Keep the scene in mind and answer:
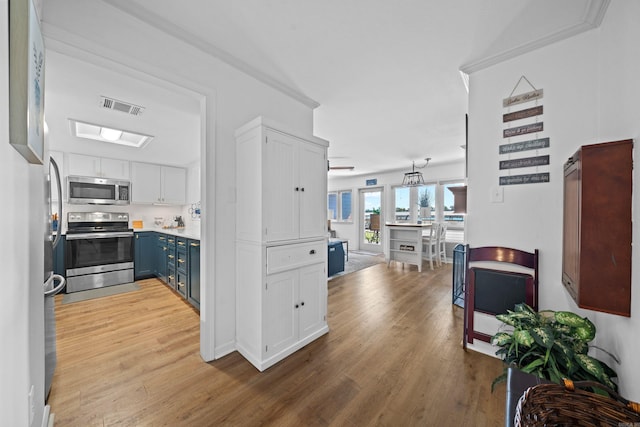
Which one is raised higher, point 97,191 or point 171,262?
point 97,191

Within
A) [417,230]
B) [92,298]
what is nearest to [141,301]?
[92,298]

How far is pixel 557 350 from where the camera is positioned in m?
1.32

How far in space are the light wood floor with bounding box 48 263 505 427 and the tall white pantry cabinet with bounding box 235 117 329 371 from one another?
0.24 meters

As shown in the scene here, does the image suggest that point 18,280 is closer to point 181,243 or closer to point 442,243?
point 181,243

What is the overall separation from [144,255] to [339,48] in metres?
4.64

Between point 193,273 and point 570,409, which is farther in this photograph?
point 193,273

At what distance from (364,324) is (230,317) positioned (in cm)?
141

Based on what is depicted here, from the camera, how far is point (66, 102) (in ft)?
8.14

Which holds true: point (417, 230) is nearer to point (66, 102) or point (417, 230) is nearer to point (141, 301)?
point (141, 301)

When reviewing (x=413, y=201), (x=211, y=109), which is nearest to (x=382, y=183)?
(x=413, y=201)

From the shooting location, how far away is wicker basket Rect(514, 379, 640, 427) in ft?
2.53

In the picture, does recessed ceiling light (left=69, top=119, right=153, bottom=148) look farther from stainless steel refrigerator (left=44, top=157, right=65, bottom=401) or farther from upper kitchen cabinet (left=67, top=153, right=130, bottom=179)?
stainless steel refrigerator (left=44, top=157, right=65, bottom=401)

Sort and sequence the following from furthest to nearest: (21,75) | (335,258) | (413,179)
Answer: (413,179)
(335,258)
(21,75)

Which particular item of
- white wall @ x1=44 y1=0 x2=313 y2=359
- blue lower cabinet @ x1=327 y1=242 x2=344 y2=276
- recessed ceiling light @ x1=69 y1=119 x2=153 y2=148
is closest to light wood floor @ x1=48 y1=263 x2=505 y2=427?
white wall @ x1=44 y1=0 x2=313 y2=359
